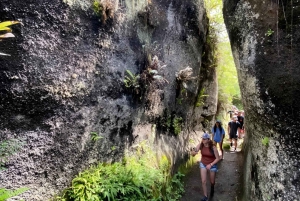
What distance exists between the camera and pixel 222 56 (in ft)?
44.1

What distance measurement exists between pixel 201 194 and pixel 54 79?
19.8 ft

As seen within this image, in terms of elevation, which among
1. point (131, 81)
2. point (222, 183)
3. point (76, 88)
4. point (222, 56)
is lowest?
point (222, 183)

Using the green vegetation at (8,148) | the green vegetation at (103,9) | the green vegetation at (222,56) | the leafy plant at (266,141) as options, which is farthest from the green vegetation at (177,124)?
the green vegetation at (8,148)

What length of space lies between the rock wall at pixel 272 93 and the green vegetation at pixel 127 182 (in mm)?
2372

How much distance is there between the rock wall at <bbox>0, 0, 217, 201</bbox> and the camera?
457 cm

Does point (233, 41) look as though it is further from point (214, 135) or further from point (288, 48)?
point (214, 135)

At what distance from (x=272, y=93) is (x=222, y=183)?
4.80 metres

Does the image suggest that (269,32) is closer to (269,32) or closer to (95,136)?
(269,32)

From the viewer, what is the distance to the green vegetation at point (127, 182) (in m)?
5.13

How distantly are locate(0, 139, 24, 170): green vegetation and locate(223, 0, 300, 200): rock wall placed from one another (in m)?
5.13

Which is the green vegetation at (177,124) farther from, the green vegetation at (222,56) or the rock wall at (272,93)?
the green vegetation at (222,56)

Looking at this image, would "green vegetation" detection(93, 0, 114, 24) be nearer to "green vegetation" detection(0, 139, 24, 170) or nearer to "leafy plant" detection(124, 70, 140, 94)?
"leafy plant" detection(124, 70, 140, 94)

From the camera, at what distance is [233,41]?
6.93 meters

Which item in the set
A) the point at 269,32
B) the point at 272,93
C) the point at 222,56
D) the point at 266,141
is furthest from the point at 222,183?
the point at 222,56
